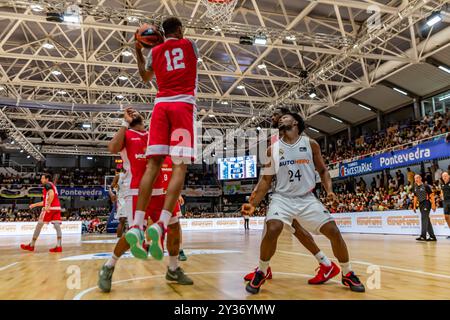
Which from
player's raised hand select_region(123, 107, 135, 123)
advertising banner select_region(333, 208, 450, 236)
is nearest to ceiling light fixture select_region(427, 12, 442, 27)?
advertising banner select_region(333, 208, 450, 236)

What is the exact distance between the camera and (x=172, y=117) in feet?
10.0

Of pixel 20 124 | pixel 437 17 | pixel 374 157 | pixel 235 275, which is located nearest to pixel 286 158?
pixel 235 275

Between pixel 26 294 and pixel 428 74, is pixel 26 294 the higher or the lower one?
the lower one

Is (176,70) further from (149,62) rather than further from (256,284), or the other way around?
(256,284)

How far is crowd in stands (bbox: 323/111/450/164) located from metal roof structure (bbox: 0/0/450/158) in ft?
5.75

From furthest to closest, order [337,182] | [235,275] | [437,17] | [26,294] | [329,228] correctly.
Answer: [337,182], [437,17], [235,275], [329,228], [26,294]

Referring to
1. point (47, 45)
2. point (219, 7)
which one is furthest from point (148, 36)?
point (47, 45)

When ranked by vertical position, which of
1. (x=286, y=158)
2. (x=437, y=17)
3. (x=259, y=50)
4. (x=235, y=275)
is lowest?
(x=235, y=275)

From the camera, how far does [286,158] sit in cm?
349

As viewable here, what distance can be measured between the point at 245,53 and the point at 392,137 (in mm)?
9689

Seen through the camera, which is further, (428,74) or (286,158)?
(428,74)
